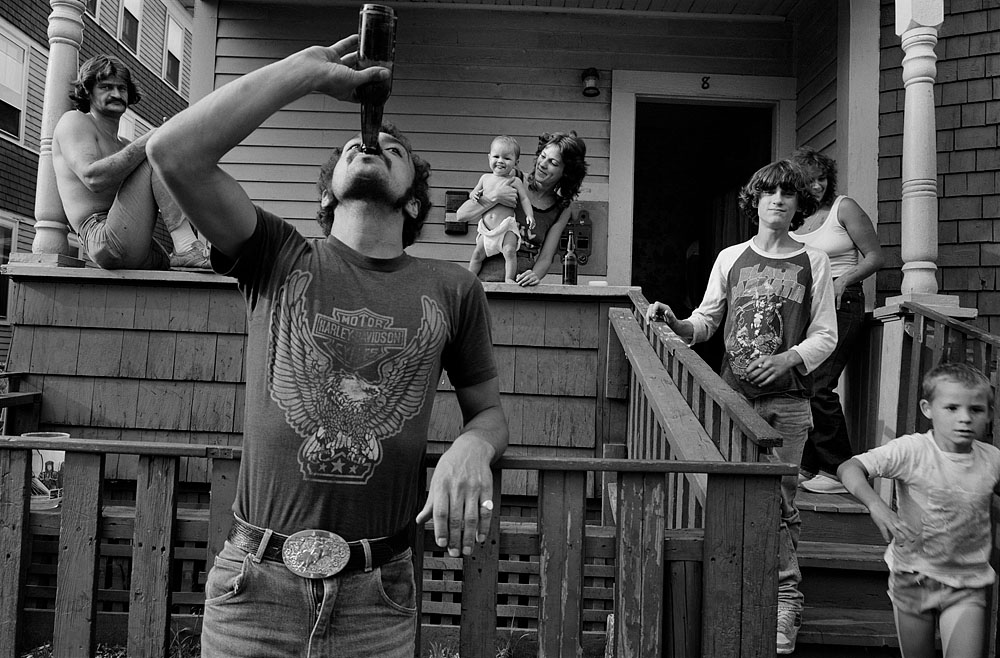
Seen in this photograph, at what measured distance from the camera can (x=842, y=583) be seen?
Answer: 3.03 meters

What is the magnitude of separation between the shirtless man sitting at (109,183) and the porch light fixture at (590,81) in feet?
10.1

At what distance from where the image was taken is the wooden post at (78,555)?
6.00 ft

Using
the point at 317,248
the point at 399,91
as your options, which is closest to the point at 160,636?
the point at 317,248

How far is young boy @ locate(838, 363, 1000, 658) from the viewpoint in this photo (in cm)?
227

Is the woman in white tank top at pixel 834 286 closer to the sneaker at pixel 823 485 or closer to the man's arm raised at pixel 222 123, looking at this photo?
the sneaker at pixel 823 485

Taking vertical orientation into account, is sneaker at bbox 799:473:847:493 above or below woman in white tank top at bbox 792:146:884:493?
below

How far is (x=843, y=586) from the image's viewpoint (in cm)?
303

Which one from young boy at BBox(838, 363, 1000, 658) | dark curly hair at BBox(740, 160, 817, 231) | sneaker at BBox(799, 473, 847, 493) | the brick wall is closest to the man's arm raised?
dark curly hair at BBox(740, 160, 817, 231)

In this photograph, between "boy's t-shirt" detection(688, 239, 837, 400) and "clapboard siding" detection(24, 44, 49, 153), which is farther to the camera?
"clapboard siding" detection(24, 44, 49, 153)

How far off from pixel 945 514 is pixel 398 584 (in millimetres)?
1758

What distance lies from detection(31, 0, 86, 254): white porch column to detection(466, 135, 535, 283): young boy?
227 cm

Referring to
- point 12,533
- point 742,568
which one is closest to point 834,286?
point 742,568

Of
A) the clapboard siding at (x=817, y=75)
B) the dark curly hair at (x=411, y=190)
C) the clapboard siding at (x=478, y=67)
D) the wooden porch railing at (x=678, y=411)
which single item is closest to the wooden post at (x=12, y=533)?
the dark curly hair at (x=411, y=190)

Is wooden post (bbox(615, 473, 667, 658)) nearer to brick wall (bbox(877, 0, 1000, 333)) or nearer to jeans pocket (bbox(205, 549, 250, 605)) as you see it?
jeans pocket (bbox(205, 549, 250, 605))
